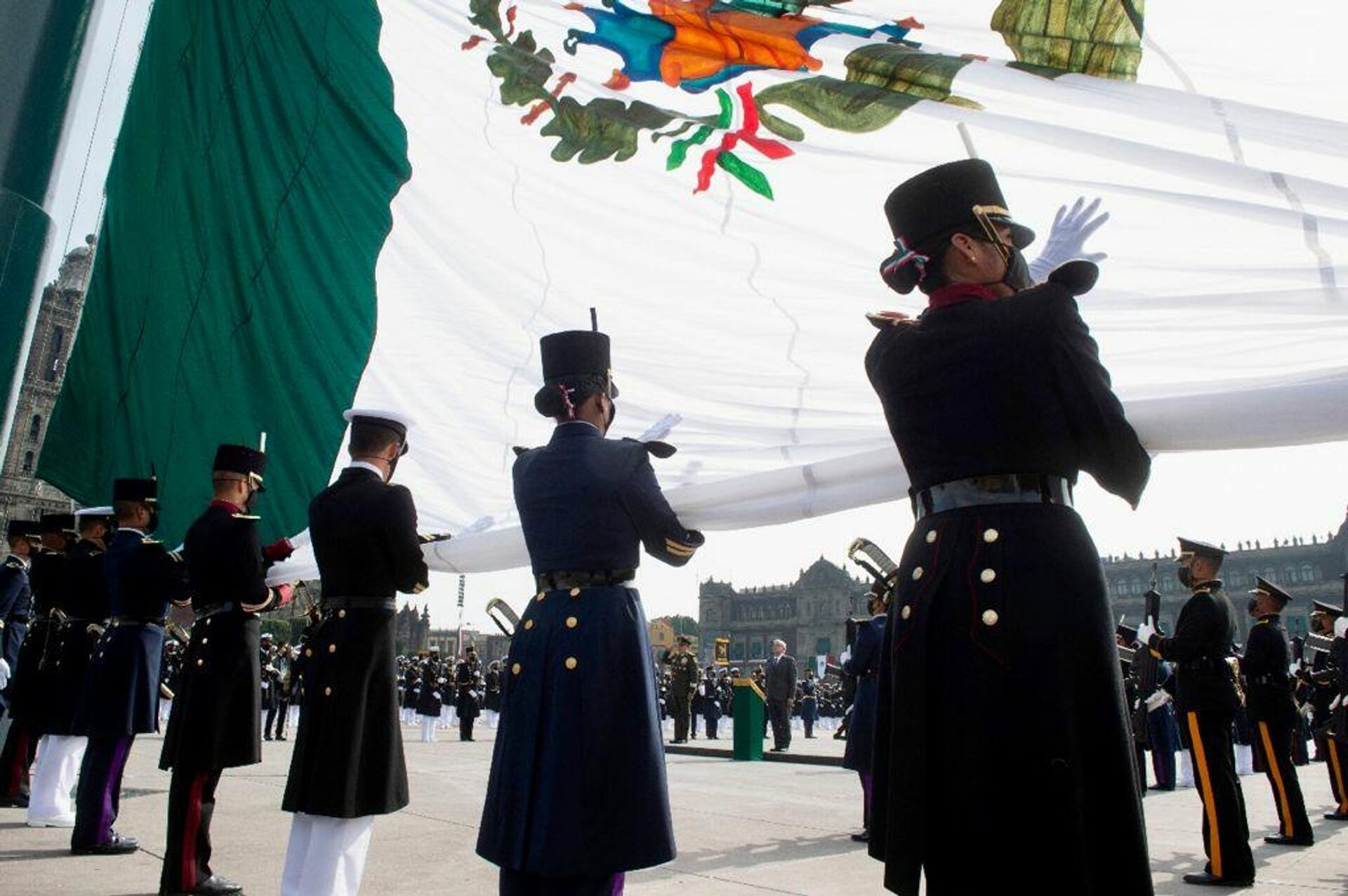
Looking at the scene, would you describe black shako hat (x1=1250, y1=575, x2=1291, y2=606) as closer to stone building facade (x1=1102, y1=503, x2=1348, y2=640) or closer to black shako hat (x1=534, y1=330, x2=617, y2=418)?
black shako hat (x1=534, y1=330, x2=617, y2=418)

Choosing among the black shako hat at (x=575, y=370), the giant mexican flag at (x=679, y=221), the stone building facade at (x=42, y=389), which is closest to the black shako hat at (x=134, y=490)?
the giant mexican flag at (x=679, y=221)

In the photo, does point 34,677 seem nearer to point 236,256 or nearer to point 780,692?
point 236,256

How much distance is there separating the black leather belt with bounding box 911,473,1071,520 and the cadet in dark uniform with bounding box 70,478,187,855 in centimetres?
432

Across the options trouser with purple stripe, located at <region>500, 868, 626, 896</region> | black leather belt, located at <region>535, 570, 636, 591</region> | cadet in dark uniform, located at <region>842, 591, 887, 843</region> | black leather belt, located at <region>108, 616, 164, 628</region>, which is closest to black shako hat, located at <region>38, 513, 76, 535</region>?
black leather belt, located at <region>108, 616, 164, 628</region>

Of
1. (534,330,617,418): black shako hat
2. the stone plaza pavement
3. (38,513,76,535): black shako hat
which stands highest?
(38,513,76,535): black shako hat

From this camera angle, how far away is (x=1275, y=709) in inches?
272

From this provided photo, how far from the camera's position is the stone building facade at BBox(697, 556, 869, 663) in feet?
321

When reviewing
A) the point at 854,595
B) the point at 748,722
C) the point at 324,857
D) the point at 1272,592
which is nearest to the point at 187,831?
the point at 324,857

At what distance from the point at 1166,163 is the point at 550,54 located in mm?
2060

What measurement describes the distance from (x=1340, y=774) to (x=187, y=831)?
348 inches

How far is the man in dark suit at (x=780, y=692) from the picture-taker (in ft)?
55.8

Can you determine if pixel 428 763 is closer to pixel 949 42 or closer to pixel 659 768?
pixel 659 768

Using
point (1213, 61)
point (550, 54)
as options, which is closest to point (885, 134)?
point (1213, 61)

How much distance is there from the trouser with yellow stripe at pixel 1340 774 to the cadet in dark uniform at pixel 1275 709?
116 cm
